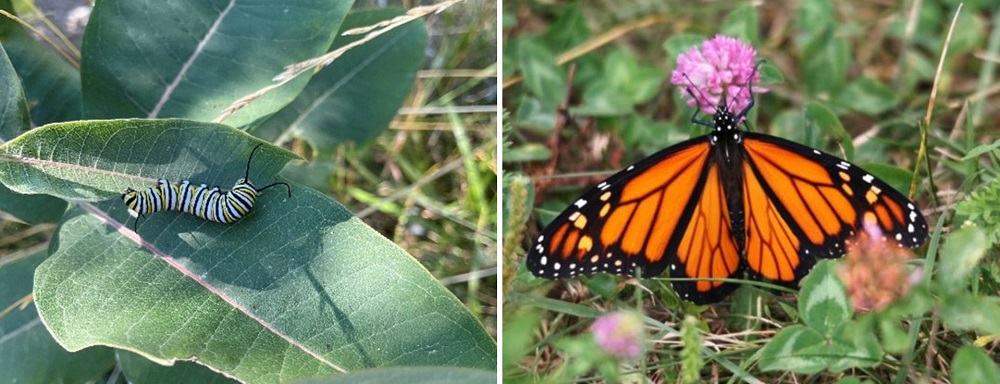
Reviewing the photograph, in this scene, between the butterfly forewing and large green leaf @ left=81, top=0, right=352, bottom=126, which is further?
large green leaf @ left=81, top=0, right=352, bottom=126

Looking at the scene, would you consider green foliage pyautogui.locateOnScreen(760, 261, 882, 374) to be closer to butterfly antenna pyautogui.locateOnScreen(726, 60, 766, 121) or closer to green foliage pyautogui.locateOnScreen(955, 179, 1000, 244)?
green foliage pyautogui.locateOnScreen(955, 179, 1000, 244)

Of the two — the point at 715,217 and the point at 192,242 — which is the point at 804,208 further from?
the point at 192,242

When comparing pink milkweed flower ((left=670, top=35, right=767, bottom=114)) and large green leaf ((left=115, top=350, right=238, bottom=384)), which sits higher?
pink milkweed flower ((left=670, top=35, right=767, bottom=114))

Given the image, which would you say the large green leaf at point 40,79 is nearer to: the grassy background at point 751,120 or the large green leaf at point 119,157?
the large green leaf at point 119,157

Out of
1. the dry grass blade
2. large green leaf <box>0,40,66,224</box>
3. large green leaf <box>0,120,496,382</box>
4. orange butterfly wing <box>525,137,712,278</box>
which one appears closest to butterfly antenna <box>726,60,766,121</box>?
orange butterfly wing <box>525,137,712,278</box>

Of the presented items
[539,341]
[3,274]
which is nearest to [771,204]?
[539,341]
